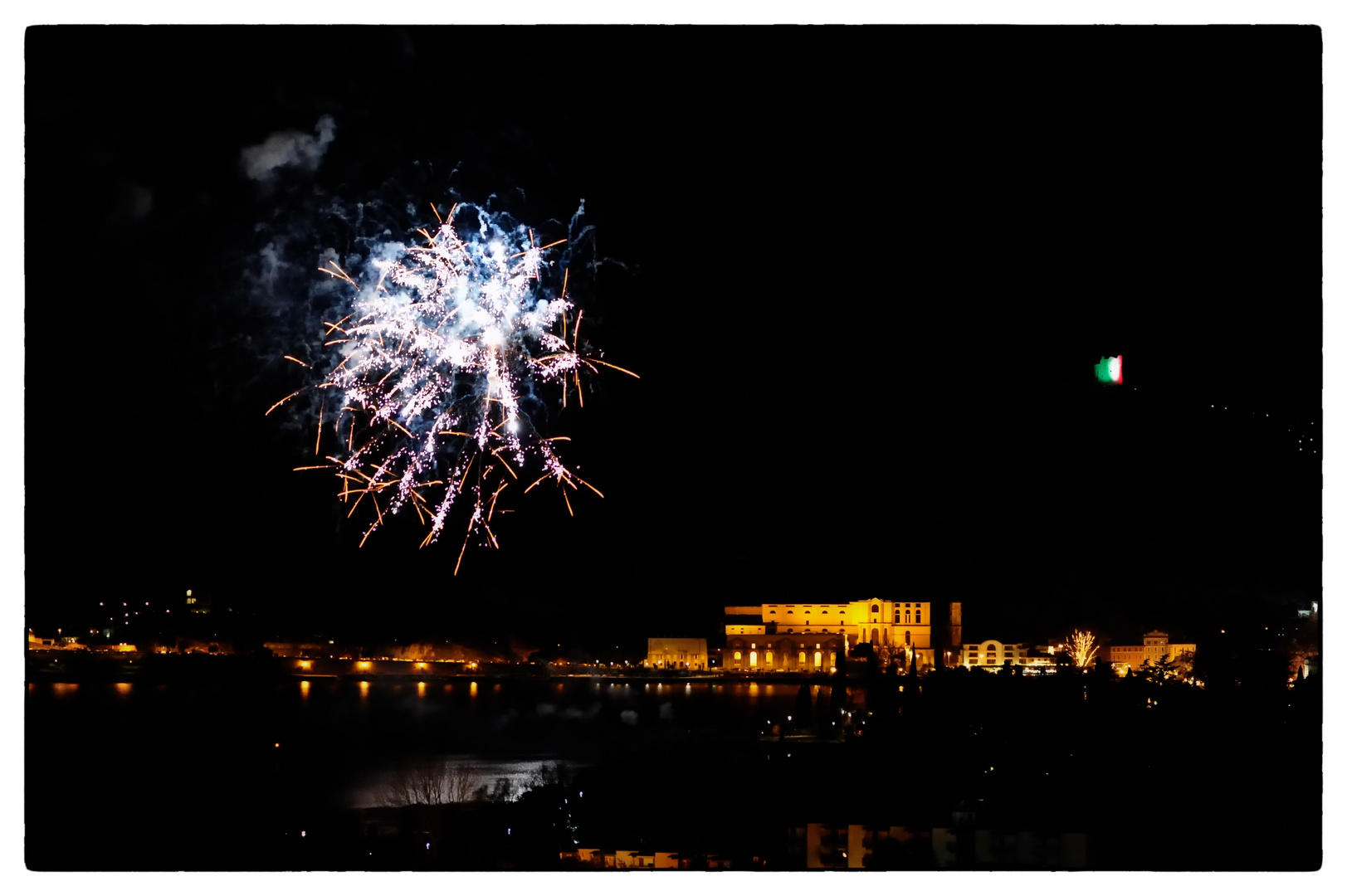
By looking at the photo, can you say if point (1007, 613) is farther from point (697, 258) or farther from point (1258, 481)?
point (697, 258)

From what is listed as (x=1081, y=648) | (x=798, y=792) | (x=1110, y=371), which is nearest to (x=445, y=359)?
(x=798, y=792)

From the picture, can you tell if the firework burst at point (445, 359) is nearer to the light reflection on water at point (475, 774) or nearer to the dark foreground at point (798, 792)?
the dark foreground at point (798, 792)

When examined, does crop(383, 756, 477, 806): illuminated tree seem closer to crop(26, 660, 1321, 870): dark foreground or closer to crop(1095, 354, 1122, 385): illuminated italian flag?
crop(26, 660, 1321, 870): dark foreground

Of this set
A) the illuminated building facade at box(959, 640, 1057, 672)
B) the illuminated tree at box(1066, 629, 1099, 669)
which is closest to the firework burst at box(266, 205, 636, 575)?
the illuminated tree at box(1066, 629, 1099, 669)

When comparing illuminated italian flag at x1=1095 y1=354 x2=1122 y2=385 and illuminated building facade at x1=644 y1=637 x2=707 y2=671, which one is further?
illuminated building facade at x1=644 y1=637 x2=707 y2=671

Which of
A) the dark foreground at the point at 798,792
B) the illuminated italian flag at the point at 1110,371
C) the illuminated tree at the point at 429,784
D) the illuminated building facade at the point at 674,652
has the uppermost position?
the illuminated italian flag at the point at 1110,371

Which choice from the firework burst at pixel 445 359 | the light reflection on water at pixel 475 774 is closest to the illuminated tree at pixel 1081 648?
the light reflection on water at pixel 475 774

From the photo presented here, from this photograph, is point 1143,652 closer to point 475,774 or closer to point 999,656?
point 999,656
